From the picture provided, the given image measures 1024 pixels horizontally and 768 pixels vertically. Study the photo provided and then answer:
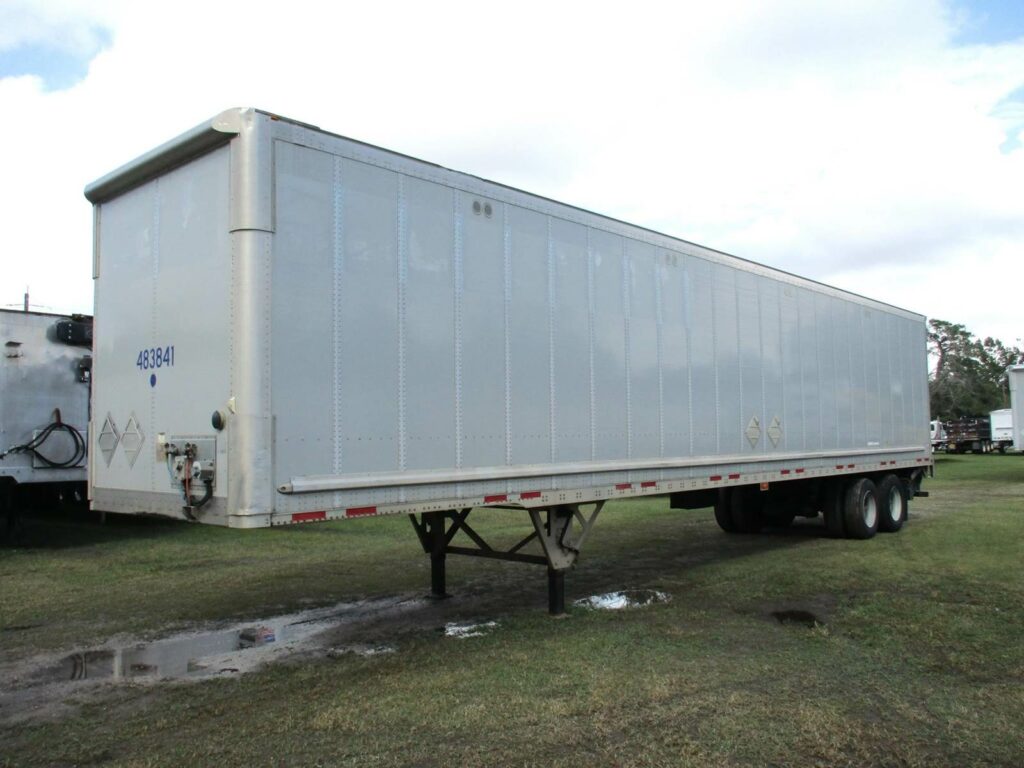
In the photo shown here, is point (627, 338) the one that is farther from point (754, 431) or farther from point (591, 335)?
point (754, 431)

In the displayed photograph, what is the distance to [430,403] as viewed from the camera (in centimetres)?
632

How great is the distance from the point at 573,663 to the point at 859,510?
27.1 feet

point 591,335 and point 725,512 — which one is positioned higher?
point 591,335

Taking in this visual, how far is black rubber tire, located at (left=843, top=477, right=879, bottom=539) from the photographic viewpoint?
12.9 m

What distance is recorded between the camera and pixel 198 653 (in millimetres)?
6836

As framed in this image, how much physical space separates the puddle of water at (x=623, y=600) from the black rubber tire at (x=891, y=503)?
6412mm

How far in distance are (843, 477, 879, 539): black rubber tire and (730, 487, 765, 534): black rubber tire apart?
54.9 inches

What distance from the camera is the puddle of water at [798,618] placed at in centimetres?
A: 752

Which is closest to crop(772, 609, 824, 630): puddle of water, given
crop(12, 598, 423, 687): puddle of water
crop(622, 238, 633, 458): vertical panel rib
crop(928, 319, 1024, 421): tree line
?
crop(622, 238, 633, 458): vertical panel rib

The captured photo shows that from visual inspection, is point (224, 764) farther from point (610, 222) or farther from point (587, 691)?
point (610, 222)

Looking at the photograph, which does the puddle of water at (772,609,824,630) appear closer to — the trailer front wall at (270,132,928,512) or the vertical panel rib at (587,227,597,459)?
the trailer front wall at (270,132,928,512)

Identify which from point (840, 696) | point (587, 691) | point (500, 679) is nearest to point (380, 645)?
point (500, 679)

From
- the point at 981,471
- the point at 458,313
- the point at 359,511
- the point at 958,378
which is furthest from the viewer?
the point at 958,378

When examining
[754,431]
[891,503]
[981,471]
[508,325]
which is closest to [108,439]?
[508,325]
